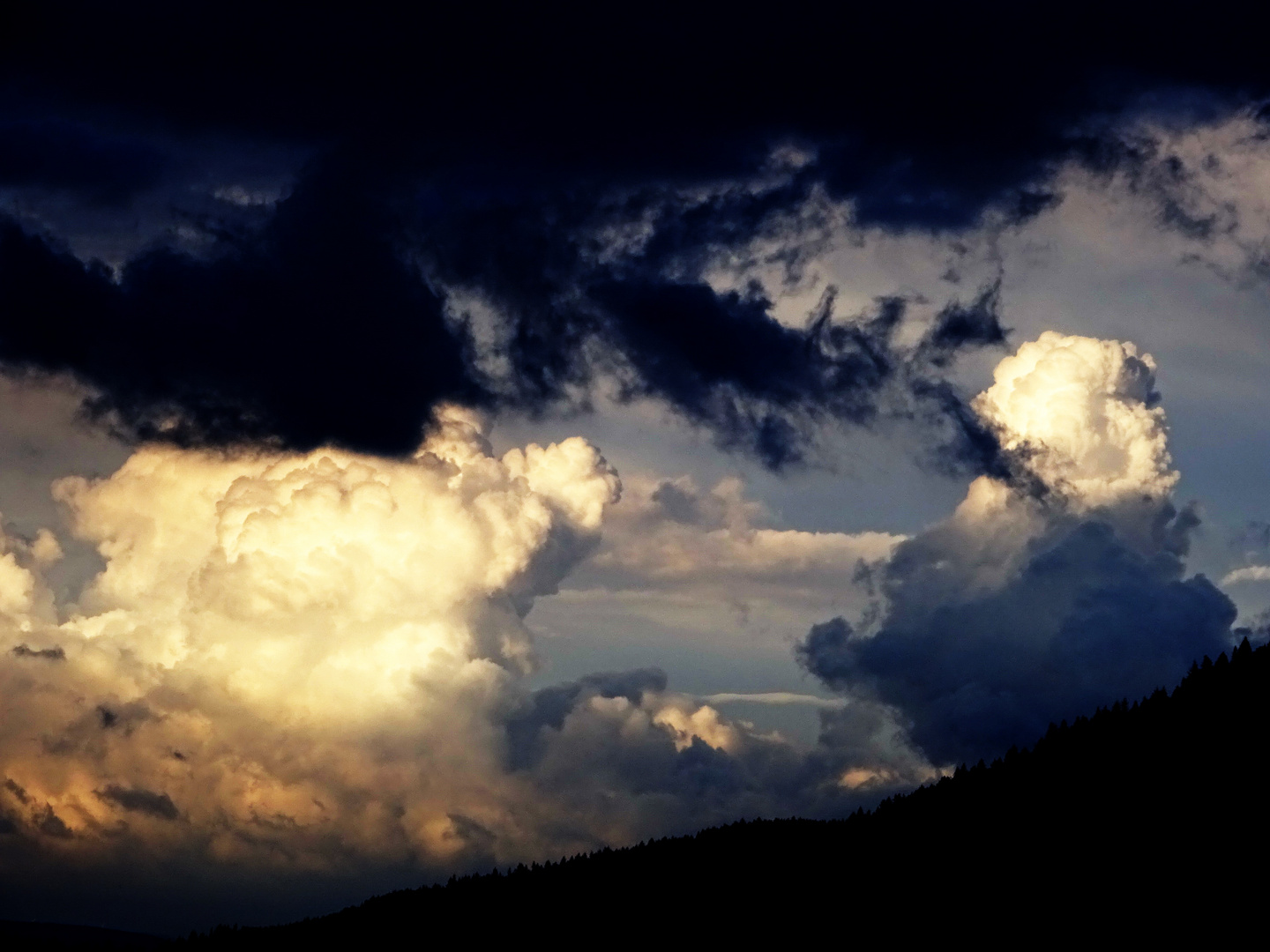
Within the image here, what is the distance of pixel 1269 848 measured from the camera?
198 meters

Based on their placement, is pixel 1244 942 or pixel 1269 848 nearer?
pixel 1244 942

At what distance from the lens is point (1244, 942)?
181 metres

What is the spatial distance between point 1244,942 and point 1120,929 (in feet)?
69.5

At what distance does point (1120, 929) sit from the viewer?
200 m

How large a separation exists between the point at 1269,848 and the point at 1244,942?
20477 millimetres

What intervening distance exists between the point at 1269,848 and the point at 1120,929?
2122cm

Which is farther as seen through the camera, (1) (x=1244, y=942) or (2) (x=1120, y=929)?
(2) (x=1120, y=929)
